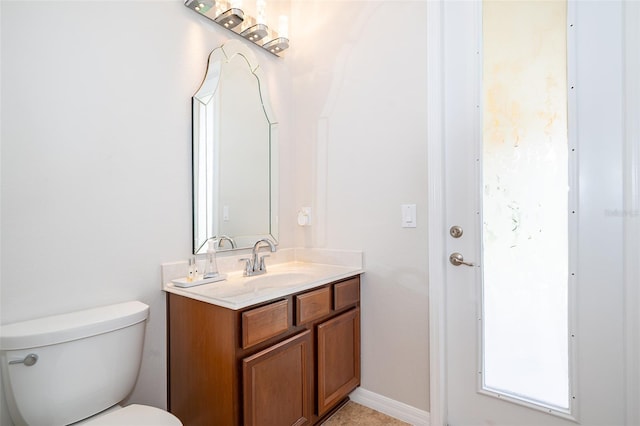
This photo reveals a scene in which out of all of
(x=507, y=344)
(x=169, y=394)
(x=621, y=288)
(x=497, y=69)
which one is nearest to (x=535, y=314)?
(x=507, y=344)

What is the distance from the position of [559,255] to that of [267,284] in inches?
53.8

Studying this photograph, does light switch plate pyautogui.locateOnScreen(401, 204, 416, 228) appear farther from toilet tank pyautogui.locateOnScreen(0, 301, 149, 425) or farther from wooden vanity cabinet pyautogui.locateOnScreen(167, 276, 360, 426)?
toilet tank pyautogui.locateOnScreen(0, 301, 149, 425)

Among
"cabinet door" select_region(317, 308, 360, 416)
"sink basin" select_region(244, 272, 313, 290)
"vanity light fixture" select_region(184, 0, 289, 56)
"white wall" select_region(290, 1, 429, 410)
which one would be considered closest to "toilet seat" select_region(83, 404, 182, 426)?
"sink basin" select_region(244, 272, 313, 290)

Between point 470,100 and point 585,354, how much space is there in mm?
1242

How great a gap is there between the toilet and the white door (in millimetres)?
1371

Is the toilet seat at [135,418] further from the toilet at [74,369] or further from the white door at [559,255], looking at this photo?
the white door at [559,255]

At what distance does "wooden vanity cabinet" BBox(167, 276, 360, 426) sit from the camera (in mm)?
1209

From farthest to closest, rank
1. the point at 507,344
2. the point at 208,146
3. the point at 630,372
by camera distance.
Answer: the point at 208,146 < the point at 507,344 < the point at 630,372

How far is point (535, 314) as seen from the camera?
143 centimetres

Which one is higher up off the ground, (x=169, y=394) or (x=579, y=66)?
(x=579, y=66)

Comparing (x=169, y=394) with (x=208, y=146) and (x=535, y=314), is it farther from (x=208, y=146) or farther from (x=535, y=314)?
(x=535, y=314)

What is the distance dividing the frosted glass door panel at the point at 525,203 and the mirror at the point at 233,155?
1.26 metres

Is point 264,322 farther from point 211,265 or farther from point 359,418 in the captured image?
point 359,418

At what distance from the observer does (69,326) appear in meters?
1.07
